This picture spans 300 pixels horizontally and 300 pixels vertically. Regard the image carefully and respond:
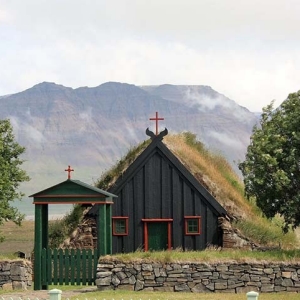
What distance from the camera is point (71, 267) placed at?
32.1m

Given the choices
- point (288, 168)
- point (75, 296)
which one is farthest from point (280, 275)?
point (75, 296)

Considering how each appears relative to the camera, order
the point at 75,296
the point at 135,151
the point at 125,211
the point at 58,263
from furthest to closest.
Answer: the point at 135,151, the point at 125,211, the point at 58,263, the point at 75,296

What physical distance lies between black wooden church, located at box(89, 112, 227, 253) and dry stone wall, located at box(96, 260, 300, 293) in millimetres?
8844

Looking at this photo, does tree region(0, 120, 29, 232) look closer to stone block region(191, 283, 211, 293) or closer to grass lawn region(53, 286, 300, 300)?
grass lawn region(53, 286, 300, 300)

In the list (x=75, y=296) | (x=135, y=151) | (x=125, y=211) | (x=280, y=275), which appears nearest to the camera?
(x=75, y=296)

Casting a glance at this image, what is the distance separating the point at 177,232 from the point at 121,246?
238 cm

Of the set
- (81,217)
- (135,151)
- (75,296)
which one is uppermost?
(135,151)

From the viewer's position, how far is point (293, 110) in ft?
111

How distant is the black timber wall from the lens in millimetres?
39438

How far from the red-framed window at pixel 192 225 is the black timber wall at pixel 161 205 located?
15cm

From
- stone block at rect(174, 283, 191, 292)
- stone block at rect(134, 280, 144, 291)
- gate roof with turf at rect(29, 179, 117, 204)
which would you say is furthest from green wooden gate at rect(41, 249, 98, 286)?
stone block at rect(174, 283, 191, 292)

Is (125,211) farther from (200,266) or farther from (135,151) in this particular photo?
(200,266)

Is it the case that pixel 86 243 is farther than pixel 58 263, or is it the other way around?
pixel 86 243

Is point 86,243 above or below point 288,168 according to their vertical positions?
below
